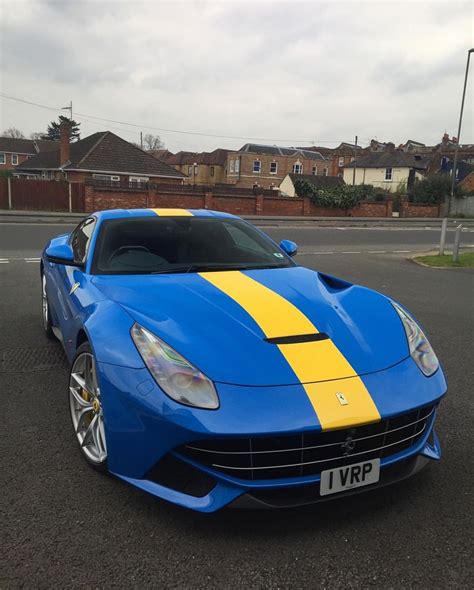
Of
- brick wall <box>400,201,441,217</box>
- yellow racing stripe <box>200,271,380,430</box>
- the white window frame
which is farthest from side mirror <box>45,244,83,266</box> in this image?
brick wall <box>400,201,441,217</box>

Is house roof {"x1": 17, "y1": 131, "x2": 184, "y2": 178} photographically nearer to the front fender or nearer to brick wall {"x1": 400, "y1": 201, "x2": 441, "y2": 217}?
brick wall {"x1": 400, "y1": 201, "x2": 441, "y2": 217}

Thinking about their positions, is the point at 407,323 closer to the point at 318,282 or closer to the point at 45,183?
the point at 318,282

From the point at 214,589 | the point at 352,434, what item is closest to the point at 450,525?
the point at 352,434

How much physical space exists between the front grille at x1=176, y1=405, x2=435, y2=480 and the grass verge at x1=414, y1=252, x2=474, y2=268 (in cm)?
1027

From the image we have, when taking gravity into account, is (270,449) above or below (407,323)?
below

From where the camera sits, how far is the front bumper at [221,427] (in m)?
2.05

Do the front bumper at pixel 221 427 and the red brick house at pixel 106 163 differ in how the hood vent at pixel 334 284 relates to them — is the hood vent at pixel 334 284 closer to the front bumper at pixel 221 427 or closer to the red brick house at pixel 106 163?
the front bumper at pixel 221 427

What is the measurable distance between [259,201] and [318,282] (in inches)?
1292

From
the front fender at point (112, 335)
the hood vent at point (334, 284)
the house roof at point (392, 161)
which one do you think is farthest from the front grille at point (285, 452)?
the house roof at point (392, 161)

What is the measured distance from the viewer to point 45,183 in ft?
104

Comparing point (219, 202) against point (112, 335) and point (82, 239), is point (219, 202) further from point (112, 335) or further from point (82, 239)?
point (112, 335)

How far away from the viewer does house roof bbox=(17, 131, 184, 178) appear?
42.0 meters

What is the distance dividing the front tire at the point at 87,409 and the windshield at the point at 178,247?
801 mm

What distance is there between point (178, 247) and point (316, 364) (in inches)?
69.8
